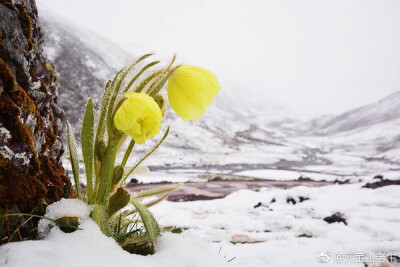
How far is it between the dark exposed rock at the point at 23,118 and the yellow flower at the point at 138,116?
1.75 feet

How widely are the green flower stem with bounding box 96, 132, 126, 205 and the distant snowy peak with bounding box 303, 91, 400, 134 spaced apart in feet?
353

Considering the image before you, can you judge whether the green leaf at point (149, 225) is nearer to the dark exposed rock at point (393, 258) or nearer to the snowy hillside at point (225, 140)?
the dark exposed rock at point (393, 258)

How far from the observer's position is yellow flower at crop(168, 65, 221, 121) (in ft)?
4.84

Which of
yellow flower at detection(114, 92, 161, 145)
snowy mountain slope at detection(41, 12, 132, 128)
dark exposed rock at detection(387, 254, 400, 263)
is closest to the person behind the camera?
yellow flower at detection(114, 92, 161, 145)

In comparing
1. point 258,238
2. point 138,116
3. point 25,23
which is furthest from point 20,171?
point 258,238

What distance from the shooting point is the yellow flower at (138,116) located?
3.94 ft

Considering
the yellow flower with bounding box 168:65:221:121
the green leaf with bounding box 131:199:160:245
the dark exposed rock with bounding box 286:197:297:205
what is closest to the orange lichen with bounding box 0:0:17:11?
the yellow flower with bounding box 168:65:221:121

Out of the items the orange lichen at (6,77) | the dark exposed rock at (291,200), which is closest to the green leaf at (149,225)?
the orange lichen at (6,77)

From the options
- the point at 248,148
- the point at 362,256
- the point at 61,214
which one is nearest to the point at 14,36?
the point at 61,214

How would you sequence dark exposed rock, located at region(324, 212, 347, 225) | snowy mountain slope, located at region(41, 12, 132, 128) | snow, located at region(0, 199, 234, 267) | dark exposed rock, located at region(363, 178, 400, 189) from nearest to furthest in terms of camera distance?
snow, located at region(0, 199, 234, 267) < dark exposed rock, located at region(324, 212, 347, 225) < dark exposed rock, located at region(363, 178, 400, 189) < snowy mountain slope, located at region(41, 12, 132, 128)

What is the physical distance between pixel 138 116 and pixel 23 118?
2.25 feet

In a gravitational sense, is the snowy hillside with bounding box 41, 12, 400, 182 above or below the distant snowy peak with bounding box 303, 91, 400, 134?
below

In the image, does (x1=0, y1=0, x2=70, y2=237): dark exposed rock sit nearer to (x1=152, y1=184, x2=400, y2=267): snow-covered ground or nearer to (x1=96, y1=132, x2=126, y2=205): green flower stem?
(x1=96, y1=132, x2=126, y2=205): green flower stem

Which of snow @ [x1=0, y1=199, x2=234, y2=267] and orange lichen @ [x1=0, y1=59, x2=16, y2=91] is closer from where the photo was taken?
snow @ [x1=0, y1=199, x2=234, y2=267]
